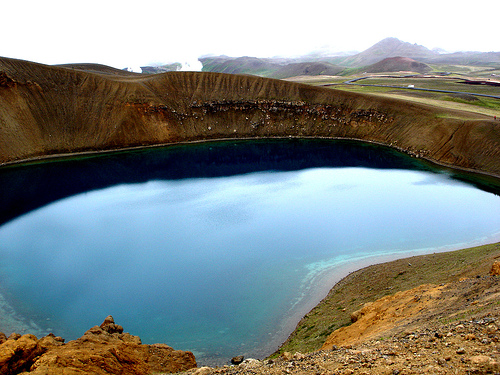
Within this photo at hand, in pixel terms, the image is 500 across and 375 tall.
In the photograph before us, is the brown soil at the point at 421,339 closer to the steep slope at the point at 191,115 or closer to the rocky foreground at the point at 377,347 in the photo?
the rocky foreground at the point at 377,347

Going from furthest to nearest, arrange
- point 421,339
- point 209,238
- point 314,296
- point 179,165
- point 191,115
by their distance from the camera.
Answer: point 191,115, point 179,165, point 209,238, point 314,296, point 421,339

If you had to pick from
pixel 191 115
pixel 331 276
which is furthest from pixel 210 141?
pixel 331 276

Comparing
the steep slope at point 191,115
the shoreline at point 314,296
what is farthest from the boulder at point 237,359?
the steep slope at point 191,115

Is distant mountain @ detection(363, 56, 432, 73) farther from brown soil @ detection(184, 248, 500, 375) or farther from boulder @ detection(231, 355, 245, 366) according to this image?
boulder @ detection(231, 355, 245, 366)

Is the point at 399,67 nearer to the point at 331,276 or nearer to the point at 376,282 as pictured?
the point at 331,276

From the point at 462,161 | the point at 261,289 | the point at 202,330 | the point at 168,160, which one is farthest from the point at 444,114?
the point at 202,330

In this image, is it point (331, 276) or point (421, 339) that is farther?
point (331, 276)

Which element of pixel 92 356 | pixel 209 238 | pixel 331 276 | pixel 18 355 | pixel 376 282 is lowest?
pixel 331 276

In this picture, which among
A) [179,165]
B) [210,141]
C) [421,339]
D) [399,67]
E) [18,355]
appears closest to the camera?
[421,339]

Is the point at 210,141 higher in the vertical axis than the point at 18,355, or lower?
higher
